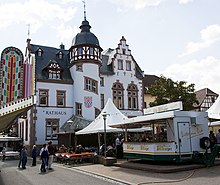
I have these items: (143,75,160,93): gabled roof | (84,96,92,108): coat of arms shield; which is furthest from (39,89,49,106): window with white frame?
(143,75,160,93): gabled roof

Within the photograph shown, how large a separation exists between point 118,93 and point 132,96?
7.01ft

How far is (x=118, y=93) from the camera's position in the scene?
37.4m

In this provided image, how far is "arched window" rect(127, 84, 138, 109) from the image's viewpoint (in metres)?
38.0

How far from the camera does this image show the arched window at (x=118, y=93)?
37.1 meters

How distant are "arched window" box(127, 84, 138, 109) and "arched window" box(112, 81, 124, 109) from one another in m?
1.15

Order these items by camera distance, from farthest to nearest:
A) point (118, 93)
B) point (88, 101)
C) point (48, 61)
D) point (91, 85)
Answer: point (118, 93), point (48, 61), point (91, 85), point (88, 101)

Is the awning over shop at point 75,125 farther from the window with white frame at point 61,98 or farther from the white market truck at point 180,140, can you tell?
the white market truck at point 180,140

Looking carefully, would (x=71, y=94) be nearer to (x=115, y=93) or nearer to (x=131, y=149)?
(x=115, y=93)

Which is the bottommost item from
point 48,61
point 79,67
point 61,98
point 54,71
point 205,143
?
point 205,143

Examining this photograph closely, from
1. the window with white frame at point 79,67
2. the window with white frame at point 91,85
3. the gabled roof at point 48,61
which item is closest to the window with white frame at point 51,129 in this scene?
the gabled roof at point 48,61

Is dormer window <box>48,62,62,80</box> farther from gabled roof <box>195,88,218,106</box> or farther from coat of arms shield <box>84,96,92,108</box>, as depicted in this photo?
gabled roof <box>195,88,218,106</box>

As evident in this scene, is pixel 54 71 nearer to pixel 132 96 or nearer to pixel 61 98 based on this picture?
pixel 61 98

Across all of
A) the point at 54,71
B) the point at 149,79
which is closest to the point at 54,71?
the point at 54,71

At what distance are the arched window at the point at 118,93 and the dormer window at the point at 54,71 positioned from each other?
25.1 feet
